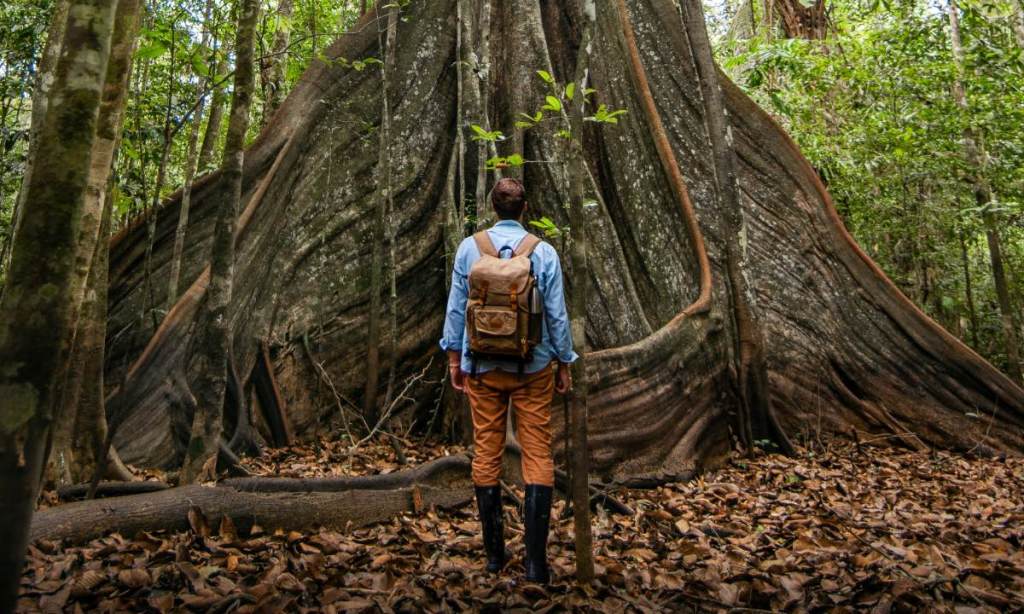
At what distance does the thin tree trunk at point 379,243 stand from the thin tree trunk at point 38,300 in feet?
12.9

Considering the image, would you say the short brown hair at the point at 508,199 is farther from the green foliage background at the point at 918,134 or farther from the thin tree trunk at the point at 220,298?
the green foliage background at the point at 918,134

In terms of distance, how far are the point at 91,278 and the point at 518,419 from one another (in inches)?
93.0

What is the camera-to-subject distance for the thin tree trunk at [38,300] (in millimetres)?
1456

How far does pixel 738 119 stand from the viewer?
21.9ft

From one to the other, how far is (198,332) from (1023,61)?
726cm

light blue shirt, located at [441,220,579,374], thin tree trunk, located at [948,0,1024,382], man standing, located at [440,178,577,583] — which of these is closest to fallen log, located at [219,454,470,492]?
man standing, located at [440,178,577,583]

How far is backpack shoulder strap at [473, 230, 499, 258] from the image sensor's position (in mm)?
2941

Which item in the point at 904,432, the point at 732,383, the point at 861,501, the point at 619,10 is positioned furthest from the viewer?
the point at 619,10

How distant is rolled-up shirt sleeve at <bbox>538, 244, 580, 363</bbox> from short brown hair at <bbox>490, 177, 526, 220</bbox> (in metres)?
0.22

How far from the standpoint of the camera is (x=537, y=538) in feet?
9.00

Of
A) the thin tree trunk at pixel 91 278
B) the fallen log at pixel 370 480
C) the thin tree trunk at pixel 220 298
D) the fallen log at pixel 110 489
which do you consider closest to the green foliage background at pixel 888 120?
the thin tree trunk at pixel 91 278

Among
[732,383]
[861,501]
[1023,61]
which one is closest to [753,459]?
[732,383]

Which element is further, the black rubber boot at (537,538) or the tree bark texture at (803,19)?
the tree bark texture at (803,19)

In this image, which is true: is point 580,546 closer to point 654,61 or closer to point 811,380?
point 811,380
